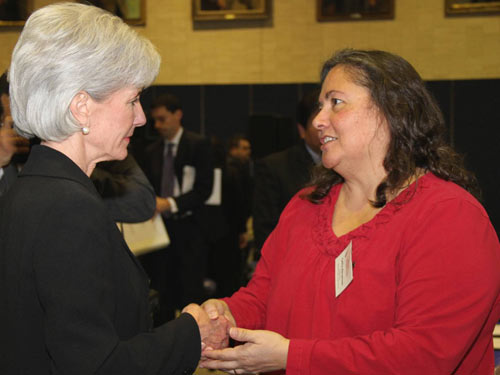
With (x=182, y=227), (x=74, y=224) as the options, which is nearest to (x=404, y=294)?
(x=74, y=224)

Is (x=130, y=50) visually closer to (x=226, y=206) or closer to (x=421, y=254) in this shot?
(x=421, y=254)

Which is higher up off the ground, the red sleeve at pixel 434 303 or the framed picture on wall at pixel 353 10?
the framed picture on wall at pixel 353 10

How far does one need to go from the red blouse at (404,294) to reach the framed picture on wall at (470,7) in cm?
718

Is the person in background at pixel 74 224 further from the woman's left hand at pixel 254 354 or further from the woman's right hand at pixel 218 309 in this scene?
the woman's right hand at pixel 218 309

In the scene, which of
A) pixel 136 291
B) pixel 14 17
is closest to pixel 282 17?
pixel 14 17

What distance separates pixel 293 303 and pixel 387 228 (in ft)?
1.32

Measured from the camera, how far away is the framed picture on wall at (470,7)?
8258mm

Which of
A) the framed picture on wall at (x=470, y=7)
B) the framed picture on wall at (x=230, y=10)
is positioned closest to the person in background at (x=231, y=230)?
the framed picture on wall at (x=230, y=10)

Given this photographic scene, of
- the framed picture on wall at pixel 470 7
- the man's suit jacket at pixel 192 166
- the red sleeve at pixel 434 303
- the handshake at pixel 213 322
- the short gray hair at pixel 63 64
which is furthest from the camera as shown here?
the framed picture on wall at pixel 470 7

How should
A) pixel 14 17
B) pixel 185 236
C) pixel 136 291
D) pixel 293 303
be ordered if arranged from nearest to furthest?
pixel 136 291 < pixel 293 303 < pixel 14 17 < pixel 185 236

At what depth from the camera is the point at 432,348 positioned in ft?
5.56

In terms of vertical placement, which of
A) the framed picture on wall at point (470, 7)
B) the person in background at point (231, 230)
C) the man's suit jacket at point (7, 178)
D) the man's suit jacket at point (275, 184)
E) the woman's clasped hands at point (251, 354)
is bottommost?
the person in background at point (231, 230)

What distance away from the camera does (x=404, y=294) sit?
1743mm

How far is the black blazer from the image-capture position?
52.6 inches
